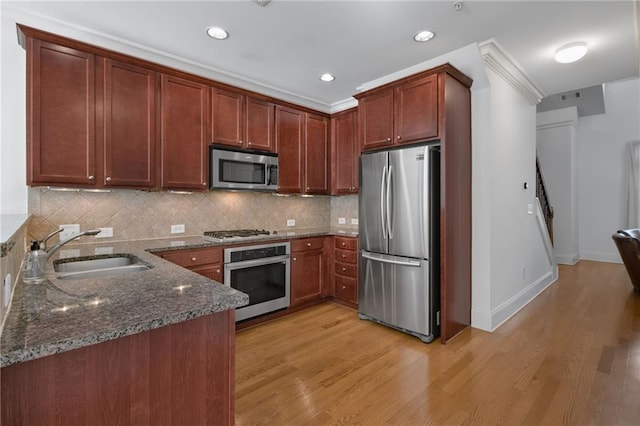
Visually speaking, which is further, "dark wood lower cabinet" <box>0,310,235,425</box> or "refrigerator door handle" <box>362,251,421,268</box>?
"refrigerator door handle" <box>362,251,421,268</box>

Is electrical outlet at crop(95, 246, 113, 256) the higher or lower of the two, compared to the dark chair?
higher

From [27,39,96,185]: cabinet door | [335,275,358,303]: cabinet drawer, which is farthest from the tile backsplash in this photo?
[335,275,358,303]: cabinet drawer

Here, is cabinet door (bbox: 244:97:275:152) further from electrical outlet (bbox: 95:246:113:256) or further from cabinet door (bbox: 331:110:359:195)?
electrical outlet (bbox: 95:246:113:256)

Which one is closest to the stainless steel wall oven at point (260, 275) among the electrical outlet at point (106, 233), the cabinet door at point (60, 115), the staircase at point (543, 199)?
the electrical outlet at point (106, 233)

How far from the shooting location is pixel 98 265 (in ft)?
7.38

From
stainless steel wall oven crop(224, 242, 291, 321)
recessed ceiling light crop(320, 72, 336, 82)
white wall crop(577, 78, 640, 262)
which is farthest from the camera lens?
white wall crop(577, 78, 640, 262)

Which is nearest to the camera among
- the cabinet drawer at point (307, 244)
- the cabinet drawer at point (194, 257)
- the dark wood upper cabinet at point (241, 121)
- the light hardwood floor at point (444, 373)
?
the light hardwood floor at point (444, 373)

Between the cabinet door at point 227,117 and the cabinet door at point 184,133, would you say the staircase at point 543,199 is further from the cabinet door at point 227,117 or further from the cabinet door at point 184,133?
the cabinet door at point 184,133

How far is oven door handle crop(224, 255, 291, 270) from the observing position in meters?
3.08

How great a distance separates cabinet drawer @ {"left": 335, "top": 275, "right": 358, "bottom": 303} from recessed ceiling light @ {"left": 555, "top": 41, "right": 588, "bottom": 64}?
3125 mm

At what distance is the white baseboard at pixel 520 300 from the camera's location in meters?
→ 3.23

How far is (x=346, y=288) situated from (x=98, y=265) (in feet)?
8.47

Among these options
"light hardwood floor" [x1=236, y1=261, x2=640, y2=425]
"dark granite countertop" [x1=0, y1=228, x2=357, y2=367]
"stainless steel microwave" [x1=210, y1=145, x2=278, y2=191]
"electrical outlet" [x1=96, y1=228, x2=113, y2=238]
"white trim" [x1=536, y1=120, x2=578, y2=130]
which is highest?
"white trim" [x1=536, y1=120, x2=578, y2=130]

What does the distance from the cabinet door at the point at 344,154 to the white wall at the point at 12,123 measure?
10.5 feet
